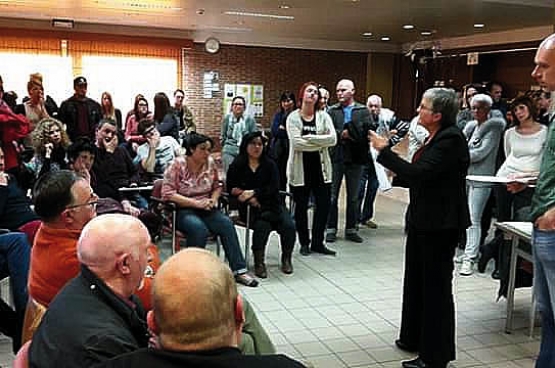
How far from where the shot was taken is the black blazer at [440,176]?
272cm

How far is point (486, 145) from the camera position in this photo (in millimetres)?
Result: 4848

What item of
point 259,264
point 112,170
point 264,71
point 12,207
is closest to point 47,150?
point 112,170

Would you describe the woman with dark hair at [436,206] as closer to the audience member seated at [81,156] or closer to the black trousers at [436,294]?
the black trousers at [436,294]

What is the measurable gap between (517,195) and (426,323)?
2114mm

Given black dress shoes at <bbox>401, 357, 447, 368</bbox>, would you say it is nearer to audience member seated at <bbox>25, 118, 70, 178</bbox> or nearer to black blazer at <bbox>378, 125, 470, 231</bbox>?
black blazer at <bbox>378, 125, 470, 231</bbox>

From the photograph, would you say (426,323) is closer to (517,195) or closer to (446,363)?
(446,363)

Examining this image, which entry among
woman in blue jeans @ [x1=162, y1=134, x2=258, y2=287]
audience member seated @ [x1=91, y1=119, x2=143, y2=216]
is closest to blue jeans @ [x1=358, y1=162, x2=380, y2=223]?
woman in blue jeans @ [x1=162, y1=134, x2=258, y2=287]

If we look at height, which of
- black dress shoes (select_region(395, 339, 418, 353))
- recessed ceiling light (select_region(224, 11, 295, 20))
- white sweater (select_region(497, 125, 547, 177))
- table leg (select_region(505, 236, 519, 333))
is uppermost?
recessed ceiling light (select_region(224, 11, 295, 20))

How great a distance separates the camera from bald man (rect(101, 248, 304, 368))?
1120 mm

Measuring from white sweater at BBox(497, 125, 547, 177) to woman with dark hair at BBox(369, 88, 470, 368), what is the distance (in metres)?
2.01

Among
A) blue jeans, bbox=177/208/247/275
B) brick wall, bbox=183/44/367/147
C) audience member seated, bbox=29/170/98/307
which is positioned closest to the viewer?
audience member seated, bbox=29/170/98/307

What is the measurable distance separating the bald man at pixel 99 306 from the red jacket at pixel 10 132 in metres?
2.80

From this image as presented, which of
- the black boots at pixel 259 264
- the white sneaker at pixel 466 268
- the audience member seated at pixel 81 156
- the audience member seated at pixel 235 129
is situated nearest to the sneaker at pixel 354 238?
the white sneaker at pixel 466 268

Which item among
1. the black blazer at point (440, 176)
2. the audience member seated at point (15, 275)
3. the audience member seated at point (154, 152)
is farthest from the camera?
the audience member seated at point (154, 152)
